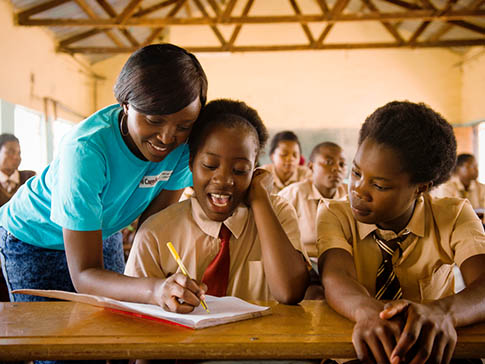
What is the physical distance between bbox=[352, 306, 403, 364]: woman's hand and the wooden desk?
21 mm

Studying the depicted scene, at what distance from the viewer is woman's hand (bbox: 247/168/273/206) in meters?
1.43

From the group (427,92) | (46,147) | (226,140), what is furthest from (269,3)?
(226,140)

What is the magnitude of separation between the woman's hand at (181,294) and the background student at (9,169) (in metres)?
3.66

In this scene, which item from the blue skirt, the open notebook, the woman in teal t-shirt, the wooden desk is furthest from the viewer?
the blue skirt

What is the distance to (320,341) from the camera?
2.90 ft

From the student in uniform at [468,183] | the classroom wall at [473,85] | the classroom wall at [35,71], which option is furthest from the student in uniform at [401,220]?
the classroom wall at [473,85]

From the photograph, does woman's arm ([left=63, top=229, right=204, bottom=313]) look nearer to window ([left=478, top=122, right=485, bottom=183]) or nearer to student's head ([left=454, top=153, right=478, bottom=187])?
student's head ([left=454, top=153, right=478, bottom=187])

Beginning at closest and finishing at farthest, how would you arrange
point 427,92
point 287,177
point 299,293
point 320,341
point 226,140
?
point 320,341 → point 299,293 → point 226,140 → point 287,177 → point 427,92

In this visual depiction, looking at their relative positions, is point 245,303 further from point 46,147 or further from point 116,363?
point 46,147

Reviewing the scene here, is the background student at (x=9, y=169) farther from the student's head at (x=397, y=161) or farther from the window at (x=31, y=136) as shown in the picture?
the student's head at (x=397, y=161)

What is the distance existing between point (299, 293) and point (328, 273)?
11 centimetres

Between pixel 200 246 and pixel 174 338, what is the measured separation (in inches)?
21.3

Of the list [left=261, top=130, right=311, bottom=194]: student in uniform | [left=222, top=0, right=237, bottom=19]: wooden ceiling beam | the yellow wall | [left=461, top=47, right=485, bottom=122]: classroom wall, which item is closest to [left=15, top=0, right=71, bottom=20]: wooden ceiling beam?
[left=222, top=0, right=237, bottom=19]: wooden ceiling beam

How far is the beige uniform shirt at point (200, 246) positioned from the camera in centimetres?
138
